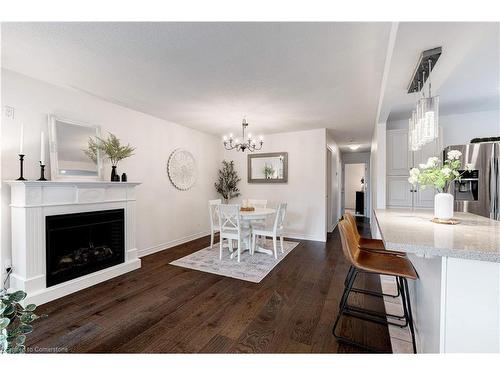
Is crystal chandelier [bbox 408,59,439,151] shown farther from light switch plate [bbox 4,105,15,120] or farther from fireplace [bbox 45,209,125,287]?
light switch plate [bbox 4,105,15,120]

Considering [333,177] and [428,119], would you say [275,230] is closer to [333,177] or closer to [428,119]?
[428,119]

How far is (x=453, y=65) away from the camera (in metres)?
1.94

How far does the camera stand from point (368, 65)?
2.20 meters

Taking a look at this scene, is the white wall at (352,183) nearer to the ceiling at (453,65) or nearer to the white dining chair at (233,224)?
the ceiling at (453,65)

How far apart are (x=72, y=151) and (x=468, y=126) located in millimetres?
5786

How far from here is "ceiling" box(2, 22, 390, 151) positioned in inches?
68.1

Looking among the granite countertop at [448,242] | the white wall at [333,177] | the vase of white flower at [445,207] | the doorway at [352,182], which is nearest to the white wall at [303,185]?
the white wall at [333,177]

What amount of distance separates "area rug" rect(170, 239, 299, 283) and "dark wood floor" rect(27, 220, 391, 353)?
15 centimetres

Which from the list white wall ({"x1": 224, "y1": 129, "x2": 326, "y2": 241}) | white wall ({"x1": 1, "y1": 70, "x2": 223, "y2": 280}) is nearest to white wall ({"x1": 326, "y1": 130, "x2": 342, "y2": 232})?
white wall ({"x1": 224, "y1": 129, "x2": 326, "y2": 241})

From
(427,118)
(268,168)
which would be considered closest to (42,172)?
(427,118)

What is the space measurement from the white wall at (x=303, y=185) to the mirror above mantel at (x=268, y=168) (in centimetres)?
10
